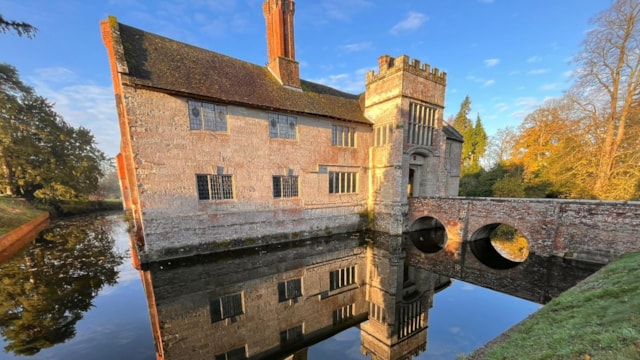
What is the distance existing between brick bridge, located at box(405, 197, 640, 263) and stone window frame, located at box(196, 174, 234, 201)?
39.8 feet

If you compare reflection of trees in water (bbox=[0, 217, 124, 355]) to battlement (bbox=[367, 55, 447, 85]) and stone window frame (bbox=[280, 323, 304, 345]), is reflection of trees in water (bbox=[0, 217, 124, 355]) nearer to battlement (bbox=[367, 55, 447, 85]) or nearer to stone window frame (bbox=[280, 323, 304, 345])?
stone window frame (bbox=[280, 323, 304, 345])

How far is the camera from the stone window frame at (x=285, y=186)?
12523 mm

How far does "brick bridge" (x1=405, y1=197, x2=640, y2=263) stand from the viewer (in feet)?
26.8

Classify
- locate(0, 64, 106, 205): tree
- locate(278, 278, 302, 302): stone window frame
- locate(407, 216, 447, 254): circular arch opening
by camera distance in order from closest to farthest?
locate(278, 278, 302, 302): stone window frame < locate(407, 216, 447, 254): circular arch opening < locate(0, 64, 106, 205): tree

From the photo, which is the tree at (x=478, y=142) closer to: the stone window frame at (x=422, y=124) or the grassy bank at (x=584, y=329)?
the stone window frame at (x=422, y=124)

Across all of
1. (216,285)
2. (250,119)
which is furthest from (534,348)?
(250,119)

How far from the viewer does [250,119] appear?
451 inches

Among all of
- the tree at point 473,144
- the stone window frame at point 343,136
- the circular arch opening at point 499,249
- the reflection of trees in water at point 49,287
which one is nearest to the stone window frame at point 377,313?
the circular arch opening at point 499,249

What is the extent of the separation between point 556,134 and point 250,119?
22227 mm

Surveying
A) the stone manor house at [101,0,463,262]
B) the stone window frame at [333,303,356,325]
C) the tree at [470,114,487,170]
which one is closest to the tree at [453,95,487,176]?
the tree at [470,114,487,170]

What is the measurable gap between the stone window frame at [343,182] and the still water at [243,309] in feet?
16.9

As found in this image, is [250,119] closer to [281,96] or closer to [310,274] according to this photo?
[281,96]

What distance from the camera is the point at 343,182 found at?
15.0 meters

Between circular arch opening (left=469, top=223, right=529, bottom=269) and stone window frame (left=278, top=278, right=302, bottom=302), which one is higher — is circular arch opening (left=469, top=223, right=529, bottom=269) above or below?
below
